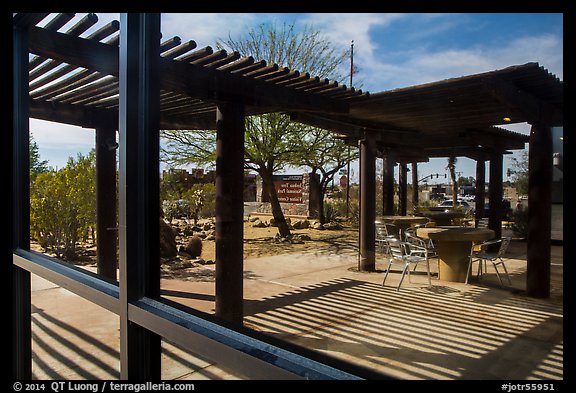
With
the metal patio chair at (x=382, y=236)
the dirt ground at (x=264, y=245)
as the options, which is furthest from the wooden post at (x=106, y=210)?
the metal patio chair at (x=382, y=236)

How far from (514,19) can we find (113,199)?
489 cm

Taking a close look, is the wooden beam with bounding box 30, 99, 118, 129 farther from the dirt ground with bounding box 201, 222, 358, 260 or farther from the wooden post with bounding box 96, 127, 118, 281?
the dirt ground with bounding box 201, 222, 358, 260

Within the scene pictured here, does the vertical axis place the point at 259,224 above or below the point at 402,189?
below

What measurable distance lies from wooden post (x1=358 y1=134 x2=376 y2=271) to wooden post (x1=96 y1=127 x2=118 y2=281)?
3430 millimetres

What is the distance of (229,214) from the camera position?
11.3ft

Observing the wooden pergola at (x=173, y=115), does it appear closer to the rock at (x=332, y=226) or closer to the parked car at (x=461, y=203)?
the parked car at (x=461, y=203)

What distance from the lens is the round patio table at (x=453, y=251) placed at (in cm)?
509

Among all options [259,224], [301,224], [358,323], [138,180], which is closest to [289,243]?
[259,224]

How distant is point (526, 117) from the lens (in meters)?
3.88

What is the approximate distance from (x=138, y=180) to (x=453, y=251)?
487 cm

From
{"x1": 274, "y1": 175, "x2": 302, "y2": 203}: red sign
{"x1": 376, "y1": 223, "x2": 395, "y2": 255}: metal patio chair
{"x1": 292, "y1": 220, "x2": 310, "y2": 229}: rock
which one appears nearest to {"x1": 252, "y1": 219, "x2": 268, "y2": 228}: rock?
{"x1": 274, "y1": 175, "x2": 302, "y2": 203}: red sign

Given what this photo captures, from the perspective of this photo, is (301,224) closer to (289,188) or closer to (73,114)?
(289,188)
